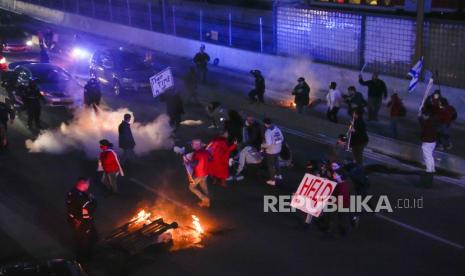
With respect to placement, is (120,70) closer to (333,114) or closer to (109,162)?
(333,114)

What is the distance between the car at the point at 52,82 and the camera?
21.4m

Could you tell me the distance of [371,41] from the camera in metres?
21.9

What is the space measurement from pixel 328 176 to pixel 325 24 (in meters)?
13.3

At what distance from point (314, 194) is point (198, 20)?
2078cm

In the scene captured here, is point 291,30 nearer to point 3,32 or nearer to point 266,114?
point 266,114

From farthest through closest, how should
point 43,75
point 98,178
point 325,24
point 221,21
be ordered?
1. point 221,21
2. point 325,24
3. point 43,75
4. point 98,178

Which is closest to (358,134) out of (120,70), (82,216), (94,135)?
(82,216)

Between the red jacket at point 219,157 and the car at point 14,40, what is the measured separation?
21120 millimetres

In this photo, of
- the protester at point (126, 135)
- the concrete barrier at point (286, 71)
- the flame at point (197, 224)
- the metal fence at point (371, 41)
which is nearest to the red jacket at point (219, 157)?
the flame at point (197, 224)

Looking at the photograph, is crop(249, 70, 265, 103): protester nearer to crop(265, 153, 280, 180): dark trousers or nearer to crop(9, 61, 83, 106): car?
crop(9, 61, 83, 106): car

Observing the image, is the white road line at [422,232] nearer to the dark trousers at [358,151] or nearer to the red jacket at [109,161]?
the dark trousers at [358,151]

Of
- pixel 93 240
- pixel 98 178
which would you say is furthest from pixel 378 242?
pixel 98 178

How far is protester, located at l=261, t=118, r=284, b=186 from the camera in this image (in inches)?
545

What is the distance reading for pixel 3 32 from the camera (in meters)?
32.0
